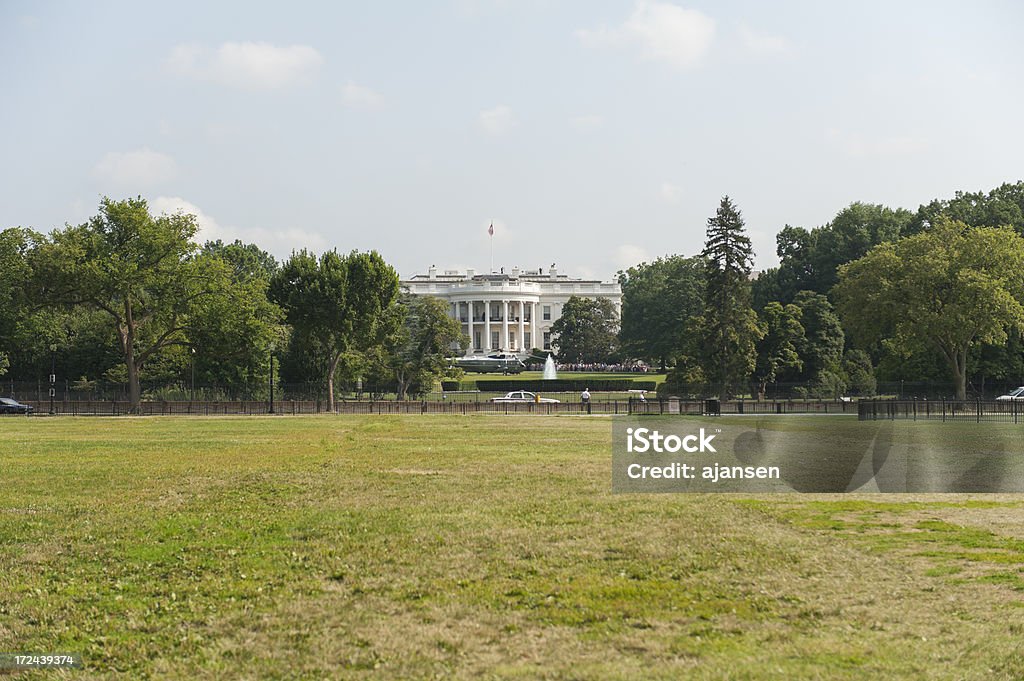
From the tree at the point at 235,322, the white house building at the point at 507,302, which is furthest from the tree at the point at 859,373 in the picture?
the white house building at the point at 507,302

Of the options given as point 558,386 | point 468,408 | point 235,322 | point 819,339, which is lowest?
point 468,408

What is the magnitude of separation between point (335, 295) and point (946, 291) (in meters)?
32.8

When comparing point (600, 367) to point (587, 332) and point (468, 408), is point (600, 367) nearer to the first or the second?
point (587, 332)

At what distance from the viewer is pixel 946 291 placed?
191 ft

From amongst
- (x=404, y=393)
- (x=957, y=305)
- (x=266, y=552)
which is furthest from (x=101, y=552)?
(x=404, y=393)

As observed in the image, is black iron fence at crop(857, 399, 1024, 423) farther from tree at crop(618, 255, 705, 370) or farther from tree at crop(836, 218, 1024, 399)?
tree at crop(618, 255, 705, 370)

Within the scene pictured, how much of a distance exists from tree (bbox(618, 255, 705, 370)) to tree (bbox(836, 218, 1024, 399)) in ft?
106

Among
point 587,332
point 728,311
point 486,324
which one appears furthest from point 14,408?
point 486,324

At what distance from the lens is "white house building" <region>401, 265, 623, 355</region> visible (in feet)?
513

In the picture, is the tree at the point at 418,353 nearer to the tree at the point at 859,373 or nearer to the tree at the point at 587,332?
the tree at the point at 859,373

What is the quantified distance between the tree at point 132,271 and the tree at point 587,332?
73.5 m

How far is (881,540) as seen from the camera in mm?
13289

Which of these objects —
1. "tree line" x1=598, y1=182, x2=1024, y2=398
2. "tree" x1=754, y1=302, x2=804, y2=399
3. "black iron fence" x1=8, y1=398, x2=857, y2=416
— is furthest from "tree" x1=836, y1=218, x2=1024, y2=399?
"black iron fence" x1=8, y1=398, x2=857, y2=416

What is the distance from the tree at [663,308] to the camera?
97938mm
